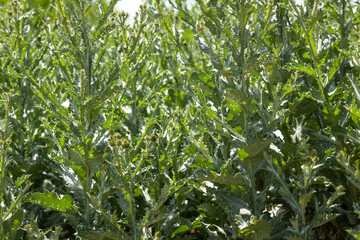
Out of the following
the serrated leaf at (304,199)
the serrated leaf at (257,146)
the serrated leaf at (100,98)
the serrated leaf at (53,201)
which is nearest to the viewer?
the serrated leaf at (304,199)

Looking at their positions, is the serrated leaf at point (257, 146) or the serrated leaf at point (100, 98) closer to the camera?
the serrated leaf at point (257, 146)

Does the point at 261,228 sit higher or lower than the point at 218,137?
lower

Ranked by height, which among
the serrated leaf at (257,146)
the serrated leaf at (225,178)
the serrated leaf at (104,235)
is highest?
the serrated leaf at (257,146)

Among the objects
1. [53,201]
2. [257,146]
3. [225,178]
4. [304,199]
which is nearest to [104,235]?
[53,201]

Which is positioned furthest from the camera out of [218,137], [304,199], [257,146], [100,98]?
[218,137]

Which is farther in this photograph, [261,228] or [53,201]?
[53,201]

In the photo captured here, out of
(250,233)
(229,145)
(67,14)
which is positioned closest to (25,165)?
(67,14)

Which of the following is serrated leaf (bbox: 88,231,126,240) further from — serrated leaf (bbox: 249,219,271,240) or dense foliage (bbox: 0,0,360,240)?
serrated leaf (bbox: 249,219,271,240)

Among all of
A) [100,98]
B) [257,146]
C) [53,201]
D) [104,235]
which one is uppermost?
[100,98]

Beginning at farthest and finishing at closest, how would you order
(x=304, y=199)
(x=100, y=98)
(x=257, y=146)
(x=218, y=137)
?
(x=218, y=137), (x=100, y=98), (x=257, y=146), (x=304, y=199)

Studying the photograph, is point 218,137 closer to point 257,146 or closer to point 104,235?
point 257,146

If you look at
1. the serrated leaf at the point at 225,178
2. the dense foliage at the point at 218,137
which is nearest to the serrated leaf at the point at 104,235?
the dense foliage at the point at 218,137

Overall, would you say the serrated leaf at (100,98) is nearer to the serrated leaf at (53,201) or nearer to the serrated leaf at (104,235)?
the serrated leaf at (53,201)

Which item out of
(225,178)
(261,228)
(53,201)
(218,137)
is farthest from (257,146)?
(53,201)
